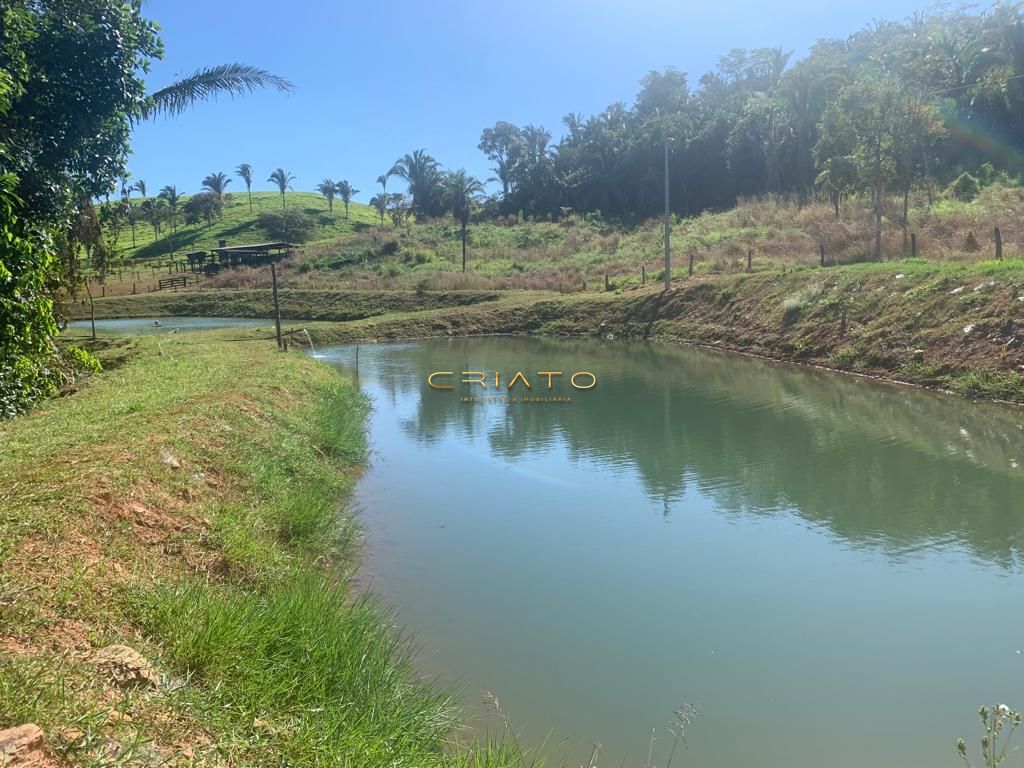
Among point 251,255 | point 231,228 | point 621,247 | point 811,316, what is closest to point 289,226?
point 231,228

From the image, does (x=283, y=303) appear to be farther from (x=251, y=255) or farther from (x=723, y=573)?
(x=723, y=573)

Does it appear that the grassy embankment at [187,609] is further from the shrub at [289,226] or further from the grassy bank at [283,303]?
the shrub at [289,226]

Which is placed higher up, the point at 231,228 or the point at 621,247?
the point at 231,228

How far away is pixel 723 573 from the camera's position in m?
7.62

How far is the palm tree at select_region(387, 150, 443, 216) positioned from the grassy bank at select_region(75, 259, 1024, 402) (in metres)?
38.2

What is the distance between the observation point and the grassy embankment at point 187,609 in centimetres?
321

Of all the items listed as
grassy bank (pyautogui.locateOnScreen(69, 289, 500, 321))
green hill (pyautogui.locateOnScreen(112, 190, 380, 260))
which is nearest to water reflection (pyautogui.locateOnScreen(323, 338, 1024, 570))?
grassy bank (pyautogui.locateOnScreen(69, 289, 500, 321))

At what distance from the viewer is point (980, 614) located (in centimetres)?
652

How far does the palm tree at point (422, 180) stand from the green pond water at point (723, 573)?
217 ft

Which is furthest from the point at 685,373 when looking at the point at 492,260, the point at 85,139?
the point at 492,260

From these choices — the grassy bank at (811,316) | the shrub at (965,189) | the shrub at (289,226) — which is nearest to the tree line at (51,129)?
the grassy bank at (811,316)

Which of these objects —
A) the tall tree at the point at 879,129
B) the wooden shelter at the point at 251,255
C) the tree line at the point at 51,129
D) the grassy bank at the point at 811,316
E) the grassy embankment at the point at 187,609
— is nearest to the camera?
the grassy embankment at the point at 187,609

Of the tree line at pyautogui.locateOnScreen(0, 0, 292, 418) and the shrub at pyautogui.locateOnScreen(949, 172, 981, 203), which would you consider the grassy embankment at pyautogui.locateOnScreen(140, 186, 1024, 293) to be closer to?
the shrub at pyautogui.locateOnScreen(949, 172, 981, 203)

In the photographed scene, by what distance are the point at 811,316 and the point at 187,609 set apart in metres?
22.3
